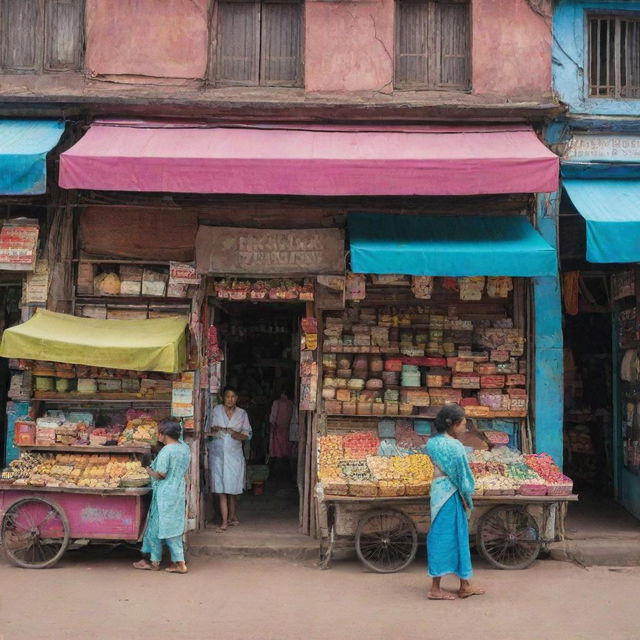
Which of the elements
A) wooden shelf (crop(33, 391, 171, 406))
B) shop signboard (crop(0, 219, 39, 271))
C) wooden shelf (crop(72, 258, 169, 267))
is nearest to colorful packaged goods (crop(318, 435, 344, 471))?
wooden shelf (crop(33, 391, 171, 406))

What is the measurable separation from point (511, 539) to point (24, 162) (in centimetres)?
633

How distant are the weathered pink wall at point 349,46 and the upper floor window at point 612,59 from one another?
2555 mm

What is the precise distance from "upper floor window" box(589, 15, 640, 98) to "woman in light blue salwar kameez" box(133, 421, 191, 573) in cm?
652

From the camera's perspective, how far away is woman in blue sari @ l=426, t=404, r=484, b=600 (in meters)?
6.42

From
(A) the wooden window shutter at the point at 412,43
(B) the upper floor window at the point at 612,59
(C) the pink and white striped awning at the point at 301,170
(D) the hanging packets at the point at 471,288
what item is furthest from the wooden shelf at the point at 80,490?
(B) the upper floor window at the point at 612,59

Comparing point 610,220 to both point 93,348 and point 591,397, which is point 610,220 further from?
point 93,348

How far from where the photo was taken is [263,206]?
346 inches

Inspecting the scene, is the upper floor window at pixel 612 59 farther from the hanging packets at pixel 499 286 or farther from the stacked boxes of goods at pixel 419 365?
the stacked boxes of goods at pixel 419 365

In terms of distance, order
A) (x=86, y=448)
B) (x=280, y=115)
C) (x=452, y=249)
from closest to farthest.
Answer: (x=86, y=448)
(x=452, y=249)
(x=280, y=115)

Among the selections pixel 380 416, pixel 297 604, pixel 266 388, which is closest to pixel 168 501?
pixel 297 604

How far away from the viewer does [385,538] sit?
7.50 meters

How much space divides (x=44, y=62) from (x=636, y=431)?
8571 mm

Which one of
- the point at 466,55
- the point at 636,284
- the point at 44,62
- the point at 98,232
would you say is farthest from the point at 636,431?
the point at 44,62

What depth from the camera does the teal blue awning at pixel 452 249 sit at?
25.3 feet
